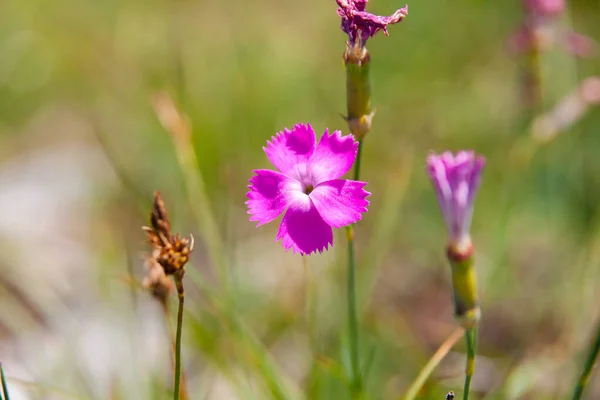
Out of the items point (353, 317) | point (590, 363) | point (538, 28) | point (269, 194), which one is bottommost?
point (590, 363)

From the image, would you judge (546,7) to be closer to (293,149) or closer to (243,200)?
(293,149)

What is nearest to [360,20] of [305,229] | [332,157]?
[332,157]

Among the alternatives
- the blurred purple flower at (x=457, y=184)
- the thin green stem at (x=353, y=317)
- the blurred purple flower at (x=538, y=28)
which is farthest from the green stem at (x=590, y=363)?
the blurred purple flower at (x=538, y=28)

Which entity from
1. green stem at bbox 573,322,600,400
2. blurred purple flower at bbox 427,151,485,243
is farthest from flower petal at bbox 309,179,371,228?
green stem at bbox 573,322,600,400

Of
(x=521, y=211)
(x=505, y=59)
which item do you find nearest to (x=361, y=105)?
(x=521, y=211)

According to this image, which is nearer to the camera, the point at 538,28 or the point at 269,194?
the point at 269,194

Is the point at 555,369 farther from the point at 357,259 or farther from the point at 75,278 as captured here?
the point at 75,278

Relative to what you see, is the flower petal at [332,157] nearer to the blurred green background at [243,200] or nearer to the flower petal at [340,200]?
the flower petal at [340,200]
